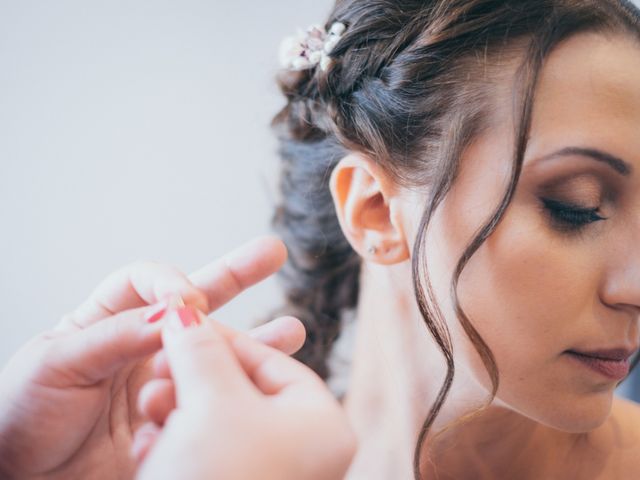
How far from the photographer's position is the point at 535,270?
0.79 meters

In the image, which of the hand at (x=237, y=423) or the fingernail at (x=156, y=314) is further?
the fingernail at (x=156, y=314)

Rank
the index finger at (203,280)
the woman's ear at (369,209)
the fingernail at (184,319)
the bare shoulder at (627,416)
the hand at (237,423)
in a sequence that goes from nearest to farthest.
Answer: the hand at (237,423) → the fingernail at (184,319) → the index finger at (203,280) → the woman's ear at (369,209) → the bare shoulder at (627,416)

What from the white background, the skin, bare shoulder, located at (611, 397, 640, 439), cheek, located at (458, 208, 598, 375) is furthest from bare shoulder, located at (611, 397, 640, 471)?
the white background

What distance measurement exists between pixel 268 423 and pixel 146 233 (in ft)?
2.22

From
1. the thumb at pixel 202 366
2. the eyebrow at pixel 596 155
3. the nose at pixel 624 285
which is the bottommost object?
the nose at pixel 624 285

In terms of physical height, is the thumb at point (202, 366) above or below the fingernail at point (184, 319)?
below

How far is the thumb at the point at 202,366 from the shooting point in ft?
1.67

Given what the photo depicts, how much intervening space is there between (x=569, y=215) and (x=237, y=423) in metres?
0.52

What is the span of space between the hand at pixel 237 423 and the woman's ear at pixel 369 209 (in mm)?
371

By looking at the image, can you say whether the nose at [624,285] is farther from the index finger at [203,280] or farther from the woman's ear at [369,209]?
the index finger at [203,280]

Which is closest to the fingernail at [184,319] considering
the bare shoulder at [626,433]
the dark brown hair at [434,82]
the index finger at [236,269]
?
the index finger at [236,269]

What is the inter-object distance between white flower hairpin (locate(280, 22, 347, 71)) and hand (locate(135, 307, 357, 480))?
52 centimetres

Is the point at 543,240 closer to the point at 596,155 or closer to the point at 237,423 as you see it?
the point at 596,155

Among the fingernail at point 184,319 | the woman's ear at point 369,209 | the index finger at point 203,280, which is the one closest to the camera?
the fingernail at point 184,319
